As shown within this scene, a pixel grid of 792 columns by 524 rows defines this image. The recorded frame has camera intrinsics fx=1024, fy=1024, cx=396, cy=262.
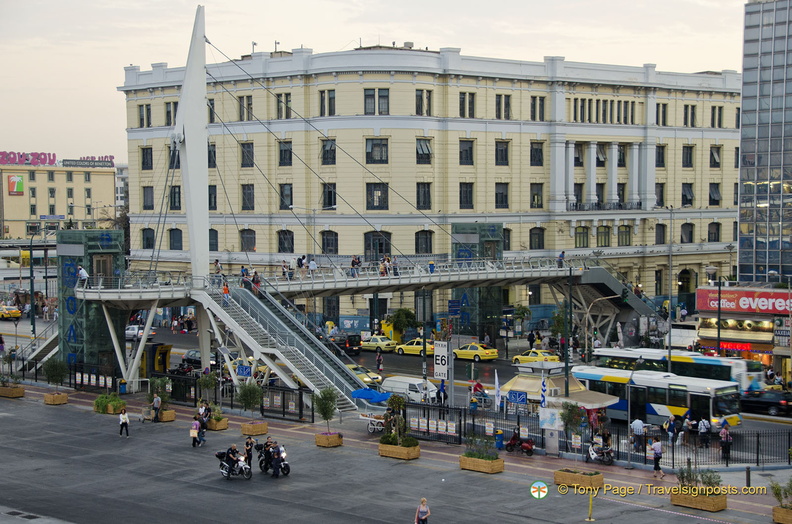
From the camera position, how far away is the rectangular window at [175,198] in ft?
310

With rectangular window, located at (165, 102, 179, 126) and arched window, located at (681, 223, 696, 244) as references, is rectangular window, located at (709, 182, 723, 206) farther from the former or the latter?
rectangular window, located at (165, 102, 179, 126)

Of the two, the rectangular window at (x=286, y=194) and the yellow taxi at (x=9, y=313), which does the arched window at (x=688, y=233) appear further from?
the yellow taxi at (x=9, y=313)

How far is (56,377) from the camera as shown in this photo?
5478 centimetres

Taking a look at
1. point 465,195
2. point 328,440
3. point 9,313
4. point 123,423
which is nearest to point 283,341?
point 123,423

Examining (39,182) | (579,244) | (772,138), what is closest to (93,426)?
(772,138)

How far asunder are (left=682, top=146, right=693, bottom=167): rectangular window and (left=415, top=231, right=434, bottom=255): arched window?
30.8m

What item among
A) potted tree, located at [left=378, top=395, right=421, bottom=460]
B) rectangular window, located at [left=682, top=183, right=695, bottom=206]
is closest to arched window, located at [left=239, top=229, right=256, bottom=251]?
rectangular window, located at [left=682, top=183, right=695, bottom=206]

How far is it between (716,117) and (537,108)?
23.3m

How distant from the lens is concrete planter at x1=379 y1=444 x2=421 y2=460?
128 ft

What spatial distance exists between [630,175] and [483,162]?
17624 mm

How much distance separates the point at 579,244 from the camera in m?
93.5

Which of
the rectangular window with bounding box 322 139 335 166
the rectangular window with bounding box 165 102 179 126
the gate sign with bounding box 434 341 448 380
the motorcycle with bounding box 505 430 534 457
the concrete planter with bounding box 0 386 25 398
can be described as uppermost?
the rectangular window with bounding box 165 102 179 126

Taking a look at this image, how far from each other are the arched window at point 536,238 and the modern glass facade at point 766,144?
24.0 m

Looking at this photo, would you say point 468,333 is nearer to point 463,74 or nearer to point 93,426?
point 463,74
